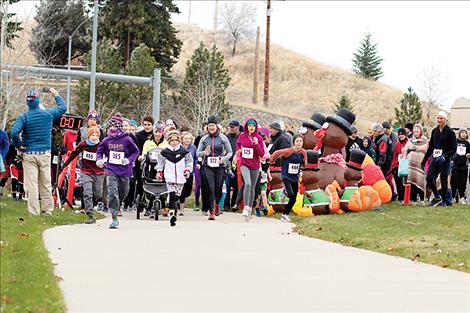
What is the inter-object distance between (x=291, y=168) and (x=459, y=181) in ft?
17.7

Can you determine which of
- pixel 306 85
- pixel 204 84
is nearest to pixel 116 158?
pixel 204 84

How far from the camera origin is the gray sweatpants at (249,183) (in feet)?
55.3

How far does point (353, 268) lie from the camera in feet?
32.3

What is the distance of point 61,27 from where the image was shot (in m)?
64.8

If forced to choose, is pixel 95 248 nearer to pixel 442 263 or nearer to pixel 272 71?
pixel 442 263

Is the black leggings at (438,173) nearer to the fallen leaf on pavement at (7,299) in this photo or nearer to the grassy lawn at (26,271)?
the grassy lawn at (26,271)

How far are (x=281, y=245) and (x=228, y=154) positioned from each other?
5.25 metres

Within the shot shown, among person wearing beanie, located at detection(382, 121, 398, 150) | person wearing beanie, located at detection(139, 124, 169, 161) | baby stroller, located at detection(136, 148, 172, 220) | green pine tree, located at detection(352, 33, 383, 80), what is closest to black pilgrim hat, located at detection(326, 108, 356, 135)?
person wearing beanie, located at detection(382, 121, 398, 150)

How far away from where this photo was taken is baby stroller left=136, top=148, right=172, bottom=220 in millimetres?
16188

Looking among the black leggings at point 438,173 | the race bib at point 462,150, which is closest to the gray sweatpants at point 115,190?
the black leggings at point 438,173

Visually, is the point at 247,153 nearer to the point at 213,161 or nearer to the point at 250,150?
the point at 250,150

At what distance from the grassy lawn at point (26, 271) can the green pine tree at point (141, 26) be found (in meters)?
45.1

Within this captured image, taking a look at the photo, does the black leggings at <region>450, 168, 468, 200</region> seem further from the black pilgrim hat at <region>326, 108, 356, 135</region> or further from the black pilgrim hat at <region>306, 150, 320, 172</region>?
the black pilgrim hat at <region>306, 150, 320, 172</region>

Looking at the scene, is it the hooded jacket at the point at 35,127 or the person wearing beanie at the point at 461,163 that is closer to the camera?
the hooded jacket at the point at 35,127
